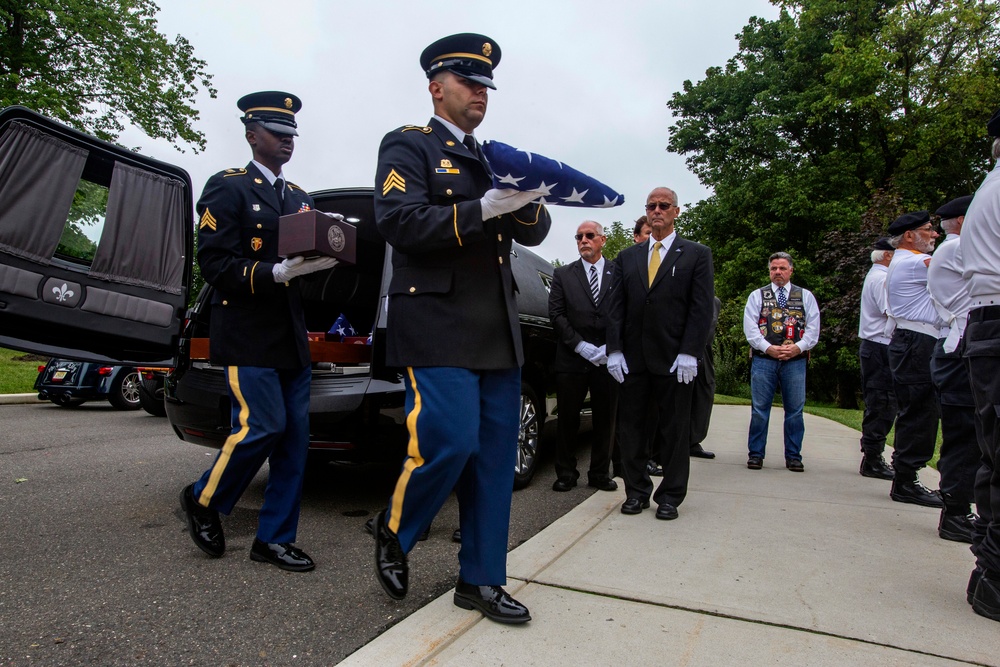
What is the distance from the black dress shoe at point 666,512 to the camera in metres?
4.04

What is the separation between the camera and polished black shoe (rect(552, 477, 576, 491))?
195 inches

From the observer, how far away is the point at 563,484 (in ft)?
16.2

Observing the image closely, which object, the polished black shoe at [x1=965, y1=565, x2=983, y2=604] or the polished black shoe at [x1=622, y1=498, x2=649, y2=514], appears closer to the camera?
the polished black shoe at [x1=965, y1=565, x2=983, y2=604]

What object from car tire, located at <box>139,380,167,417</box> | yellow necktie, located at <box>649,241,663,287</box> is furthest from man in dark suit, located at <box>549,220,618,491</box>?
car tire, located at <box>139,380,167,417</box>

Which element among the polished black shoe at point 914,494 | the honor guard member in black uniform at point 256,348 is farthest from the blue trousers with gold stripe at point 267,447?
the polished black shoe at point 914,494

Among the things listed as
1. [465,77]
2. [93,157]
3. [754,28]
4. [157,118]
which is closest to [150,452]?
[93,157]

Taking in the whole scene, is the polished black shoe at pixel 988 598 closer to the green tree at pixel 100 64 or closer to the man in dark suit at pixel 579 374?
the man in dark suit at pixel 579 374

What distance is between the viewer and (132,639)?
7.80 feet

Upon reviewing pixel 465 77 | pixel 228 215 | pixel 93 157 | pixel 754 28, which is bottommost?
pixel 228 215

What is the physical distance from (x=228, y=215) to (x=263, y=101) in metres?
0.58

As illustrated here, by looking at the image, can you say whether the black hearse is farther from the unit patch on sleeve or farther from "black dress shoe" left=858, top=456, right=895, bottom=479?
"black dress shoe" left=858, top=456, right=895, bottom=479

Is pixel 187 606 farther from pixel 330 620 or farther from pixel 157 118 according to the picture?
pixel 157 118

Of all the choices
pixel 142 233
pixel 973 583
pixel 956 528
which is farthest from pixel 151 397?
pixel 973 583

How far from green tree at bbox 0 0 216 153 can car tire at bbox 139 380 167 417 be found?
12.8 meters
